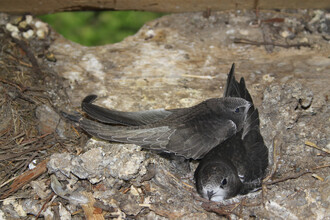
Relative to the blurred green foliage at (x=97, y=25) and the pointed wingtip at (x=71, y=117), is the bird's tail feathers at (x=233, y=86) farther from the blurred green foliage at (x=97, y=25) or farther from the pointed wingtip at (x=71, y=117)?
the pointed wingtip at (x=71, y=117)

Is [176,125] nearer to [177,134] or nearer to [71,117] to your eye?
[177,134]

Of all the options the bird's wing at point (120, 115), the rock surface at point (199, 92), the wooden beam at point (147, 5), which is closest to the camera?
the rock surface at point (199, 92)

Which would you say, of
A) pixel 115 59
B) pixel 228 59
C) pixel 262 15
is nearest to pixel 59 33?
pixel 115 59

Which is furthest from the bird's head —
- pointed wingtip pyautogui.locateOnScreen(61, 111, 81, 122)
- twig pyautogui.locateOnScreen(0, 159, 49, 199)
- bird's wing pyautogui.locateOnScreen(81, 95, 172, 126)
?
twig pyautogui.locateOnScreen(0, 159, 49, 199)

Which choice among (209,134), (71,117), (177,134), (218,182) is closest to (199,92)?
(209,134)

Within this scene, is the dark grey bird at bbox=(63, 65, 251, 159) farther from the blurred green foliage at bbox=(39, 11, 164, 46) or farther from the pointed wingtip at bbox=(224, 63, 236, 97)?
the blurred green foliage at bbox=(39, 11, 164, 46)

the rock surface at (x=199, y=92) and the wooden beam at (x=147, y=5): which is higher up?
the wooden beam at (x=147, y=5)

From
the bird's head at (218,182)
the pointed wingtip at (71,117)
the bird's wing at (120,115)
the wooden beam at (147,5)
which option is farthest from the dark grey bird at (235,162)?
the pointed wingtip at (71,117)
